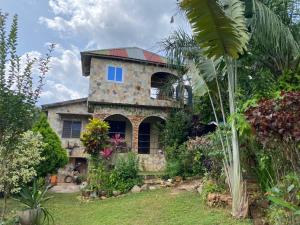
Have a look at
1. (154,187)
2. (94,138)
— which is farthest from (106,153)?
(154,187)

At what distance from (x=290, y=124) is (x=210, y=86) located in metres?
3.37

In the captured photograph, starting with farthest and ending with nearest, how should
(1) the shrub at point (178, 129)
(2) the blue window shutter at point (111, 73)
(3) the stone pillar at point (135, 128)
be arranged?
1. (2) the blue window shutter at point (111, 73)
2. (3) the stone pillar at point (135, 128)
3. (1) the shrub at point (178, 129)

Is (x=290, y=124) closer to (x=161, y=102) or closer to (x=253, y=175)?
(x=253, y=175)

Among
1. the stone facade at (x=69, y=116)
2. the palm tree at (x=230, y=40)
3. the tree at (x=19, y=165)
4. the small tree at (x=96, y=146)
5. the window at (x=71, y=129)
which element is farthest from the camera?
the window at (x=71, y=129)

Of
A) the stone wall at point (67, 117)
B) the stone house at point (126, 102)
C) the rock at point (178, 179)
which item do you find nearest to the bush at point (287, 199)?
the rock at point (178, 179)

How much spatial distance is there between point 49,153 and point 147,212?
7.72m

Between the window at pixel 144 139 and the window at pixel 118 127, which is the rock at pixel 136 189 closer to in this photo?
the window at pixel 144 139

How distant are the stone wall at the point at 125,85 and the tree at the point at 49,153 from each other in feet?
11.2

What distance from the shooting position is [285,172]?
5.33 metres

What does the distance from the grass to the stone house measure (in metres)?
6.11

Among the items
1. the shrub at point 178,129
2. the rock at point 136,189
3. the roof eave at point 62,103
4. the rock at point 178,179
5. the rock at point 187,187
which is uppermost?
the roof eave at point 62,103

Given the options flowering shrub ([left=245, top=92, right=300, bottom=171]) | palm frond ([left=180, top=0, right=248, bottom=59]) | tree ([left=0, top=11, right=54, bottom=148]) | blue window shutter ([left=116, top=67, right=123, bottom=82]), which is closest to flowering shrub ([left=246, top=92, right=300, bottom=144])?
flowering shrub ([left=245, top=92, right=300, bottom=171])

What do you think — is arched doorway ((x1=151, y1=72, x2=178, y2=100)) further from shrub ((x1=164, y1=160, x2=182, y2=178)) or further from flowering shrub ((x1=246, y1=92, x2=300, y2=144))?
flowering shrub ((x1=246, y1=92, x2=300, y2=144))

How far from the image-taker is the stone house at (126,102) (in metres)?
16.8
